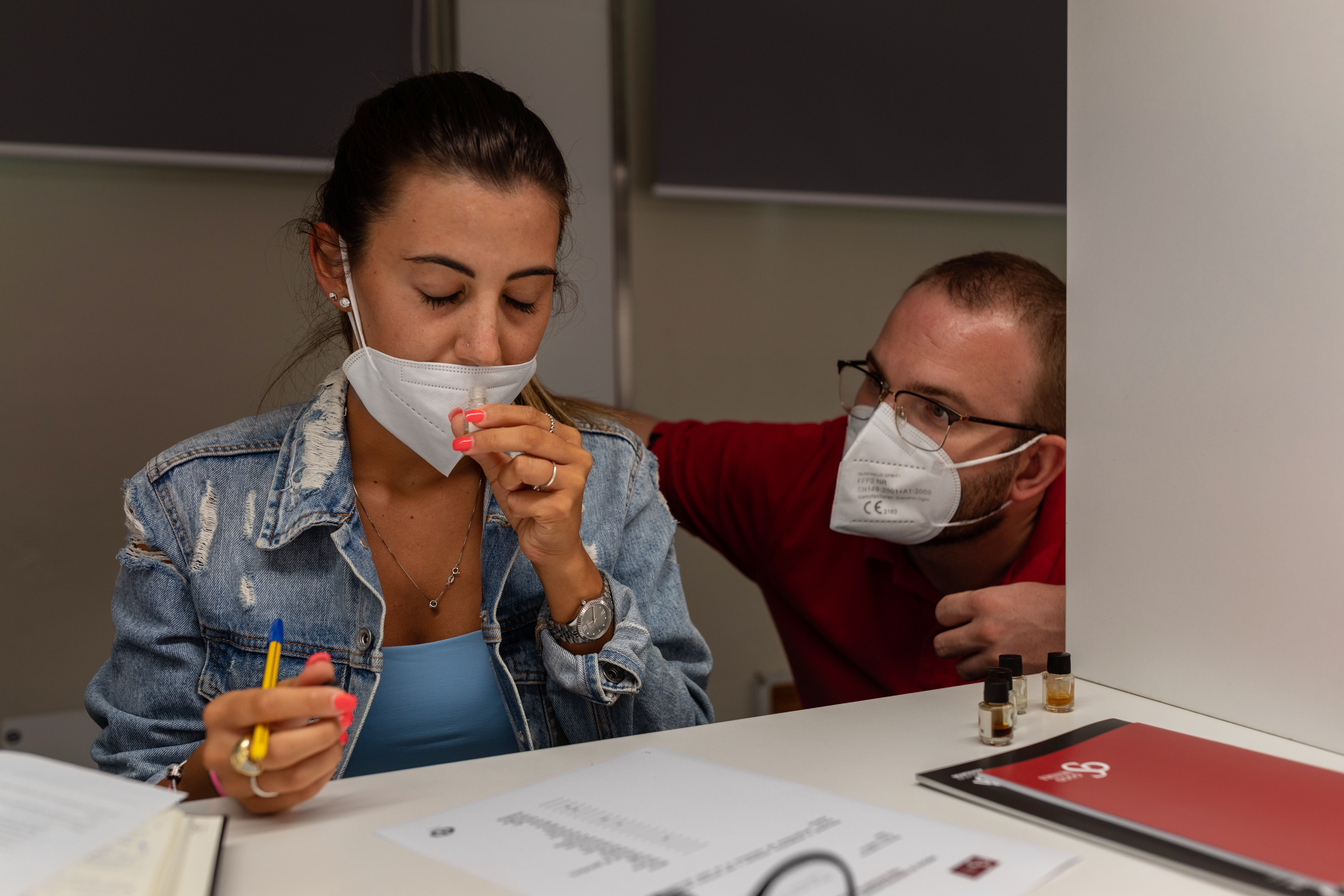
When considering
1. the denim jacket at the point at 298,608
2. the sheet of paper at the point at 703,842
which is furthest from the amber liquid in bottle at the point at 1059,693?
the denim jacket at the point at 298,608

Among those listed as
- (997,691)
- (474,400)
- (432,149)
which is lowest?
(997,691)

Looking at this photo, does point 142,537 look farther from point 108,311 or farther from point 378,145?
point 108,311

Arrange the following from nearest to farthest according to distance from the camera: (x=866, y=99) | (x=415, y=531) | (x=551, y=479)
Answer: (x=551, y=479)
(x=415, y=531)
(x=866, y=99)

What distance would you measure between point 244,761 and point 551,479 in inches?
14.7

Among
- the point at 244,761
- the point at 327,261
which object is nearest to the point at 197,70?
the point at 327,261

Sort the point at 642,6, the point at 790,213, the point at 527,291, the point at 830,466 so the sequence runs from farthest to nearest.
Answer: the point at 790,213 < the point at 642,6 < the point at 830,466 < the point at 527,291

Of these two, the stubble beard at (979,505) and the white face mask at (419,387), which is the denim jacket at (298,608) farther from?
the stubble beard at (979,505)

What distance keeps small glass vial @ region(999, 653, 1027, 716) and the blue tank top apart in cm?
53

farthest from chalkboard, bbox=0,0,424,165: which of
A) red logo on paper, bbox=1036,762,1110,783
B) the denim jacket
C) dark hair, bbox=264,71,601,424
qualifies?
red logo on paper, bbox=1036,762,1110,783

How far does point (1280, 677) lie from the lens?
29.7 inches

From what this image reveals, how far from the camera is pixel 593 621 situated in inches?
38.7

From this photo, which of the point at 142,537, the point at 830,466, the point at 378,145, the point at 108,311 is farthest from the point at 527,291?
the point at 108,311

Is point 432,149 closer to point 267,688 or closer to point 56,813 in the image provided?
point 267,688

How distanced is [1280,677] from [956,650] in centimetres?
51
